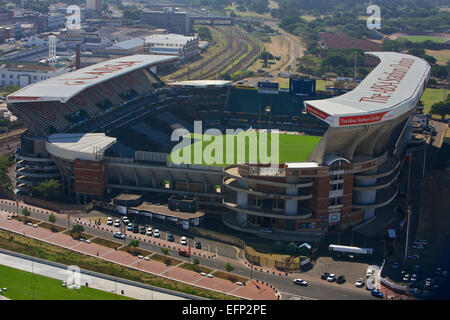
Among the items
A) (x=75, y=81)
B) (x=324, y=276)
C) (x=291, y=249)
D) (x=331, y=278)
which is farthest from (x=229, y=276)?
(x=75, y=81)

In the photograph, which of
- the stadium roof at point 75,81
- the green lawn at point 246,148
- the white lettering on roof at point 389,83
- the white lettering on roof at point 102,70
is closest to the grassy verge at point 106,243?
the green lawn at point 246,148

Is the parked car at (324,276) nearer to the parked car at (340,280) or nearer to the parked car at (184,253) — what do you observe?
the parked car at (340,280)

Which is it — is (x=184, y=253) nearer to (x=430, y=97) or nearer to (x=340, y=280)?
(x=340, y=280)

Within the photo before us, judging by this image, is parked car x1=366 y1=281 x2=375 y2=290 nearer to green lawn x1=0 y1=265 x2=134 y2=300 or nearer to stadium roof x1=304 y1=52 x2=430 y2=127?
stadium roof x1=304 y1=52 x2=430 y2=127

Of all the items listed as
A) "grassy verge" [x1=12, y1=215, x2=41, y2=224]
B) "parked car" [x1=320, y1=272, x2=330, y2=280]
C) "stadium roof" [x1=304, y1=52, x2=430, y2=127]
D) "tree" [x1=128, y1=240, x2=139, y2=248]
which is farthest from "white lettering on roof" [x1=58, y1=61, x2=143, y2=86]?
"parked car" [x1=320, y1=272, x2=330, y2=280]
